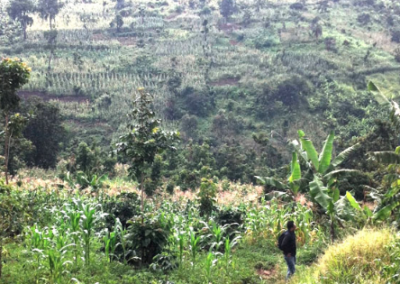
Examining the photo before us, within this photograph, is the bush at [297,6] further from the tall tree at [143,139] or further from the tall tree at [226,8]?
the tall tree at [143,139]

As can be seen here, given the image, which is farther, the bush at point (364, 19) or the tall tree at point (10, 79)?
the bush at point (364, 19)

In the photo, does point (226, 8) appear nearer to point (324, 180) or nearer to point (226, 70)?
point (226, 70)

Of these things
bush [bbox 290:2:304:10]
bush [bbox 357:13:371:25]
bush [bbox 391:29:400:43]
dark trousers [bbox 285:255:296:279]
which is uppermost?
bush [bbox 290:2:304:10]

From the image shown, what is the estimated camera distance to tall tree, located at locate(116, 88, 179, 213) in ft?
24.5

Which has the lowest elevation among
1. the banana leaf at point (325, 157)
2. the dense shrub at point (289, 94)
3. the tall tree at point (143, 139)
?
the dense shrub at point (289, 94)

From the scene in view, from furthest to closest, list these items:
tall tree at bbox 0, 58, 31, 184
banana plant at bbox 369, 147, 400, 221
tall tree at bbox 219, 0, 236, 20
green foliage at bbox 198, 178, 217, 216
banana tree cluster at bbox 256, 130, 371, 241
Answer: tall tree at bbox 219, 0, 236, 20 → green foliage at bbox 198, 178, 217, 216 → tall tree at bbox 0, 58, 31, 184 → banana tree cluster at bbox 256, 130, 371, 241 → banana plant at bbox 369, 147, 400, 221

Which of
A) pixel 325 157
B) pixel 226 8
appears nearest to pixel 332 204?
pixel 325 157

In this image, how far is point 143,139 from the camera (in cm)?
755

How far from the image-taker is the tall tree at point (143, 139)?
7465 millimetres

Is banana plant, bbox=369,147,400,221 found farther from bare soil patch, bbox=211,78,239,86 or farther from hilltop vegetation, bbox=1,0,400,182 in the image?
bare soil patch, bbox=211,78,239,86

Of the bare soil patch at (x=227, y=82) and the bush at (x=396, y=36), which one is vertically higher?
the bush at (x=396, y=36)

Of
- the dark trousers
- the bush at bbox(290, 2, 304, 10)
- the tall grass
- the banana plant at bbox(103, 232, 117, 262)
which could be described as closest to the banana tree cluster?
the dark trousers

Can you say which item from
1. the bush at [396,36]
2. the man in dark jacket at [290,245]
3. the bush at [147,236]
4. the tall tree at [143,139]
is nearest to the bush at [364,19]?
the bush at [396,36]

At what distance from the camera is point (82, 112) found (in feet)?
112
